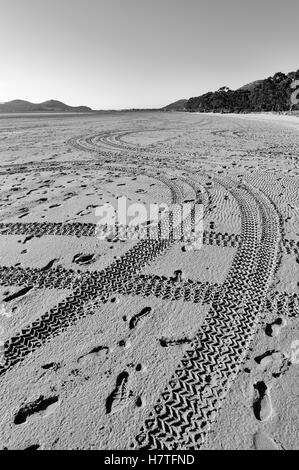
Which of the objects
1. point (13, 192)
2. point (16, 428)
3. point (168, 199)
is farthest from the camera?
point (13, 192)

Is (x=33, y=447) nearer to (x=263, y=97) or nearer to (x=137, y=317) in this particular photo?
(x=137, y=317)

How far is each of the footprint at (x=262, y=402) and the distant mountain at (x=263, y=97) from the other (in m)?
55.2

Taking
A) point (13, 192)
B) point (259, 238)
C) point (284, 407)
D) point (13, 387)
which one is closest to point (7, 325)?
point (13, 387)

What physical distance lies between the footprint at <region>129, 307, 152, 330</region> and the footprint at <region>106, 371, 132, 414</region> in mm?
601

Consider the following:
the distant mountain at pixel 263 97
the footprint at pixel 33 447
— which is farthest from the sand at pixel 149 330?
the distant mountain at pixel 263 97

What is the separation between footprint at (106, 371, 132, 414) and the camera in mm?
2240

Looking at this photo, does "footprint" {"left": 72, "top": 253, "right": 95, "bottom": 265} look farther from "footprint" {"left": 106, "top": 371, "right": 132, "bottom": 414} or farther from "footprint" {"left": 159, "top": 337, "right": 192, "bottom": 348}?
"footprint" {"left": 106, "top": 371, "right": 132, "bottom": 414}

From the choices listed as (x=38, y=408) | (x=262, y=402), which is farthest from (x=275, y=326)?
(x=38, y=408)

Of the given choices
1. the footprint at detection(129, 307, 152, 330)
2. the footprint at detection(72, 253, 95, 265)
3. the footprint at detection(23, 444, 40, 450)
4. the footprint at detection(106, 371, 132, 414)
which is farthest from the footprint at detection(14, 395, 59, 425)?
the footprint at detection(72, 253, 95, 265)

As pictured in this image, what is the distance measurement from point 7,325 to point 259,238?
11.0 feet

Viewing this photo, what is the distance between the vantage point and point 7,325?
302 centimetres

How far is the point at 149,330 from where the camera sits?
2.96 m

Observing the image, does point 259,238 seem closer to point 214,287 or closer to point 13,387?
point 214,287
